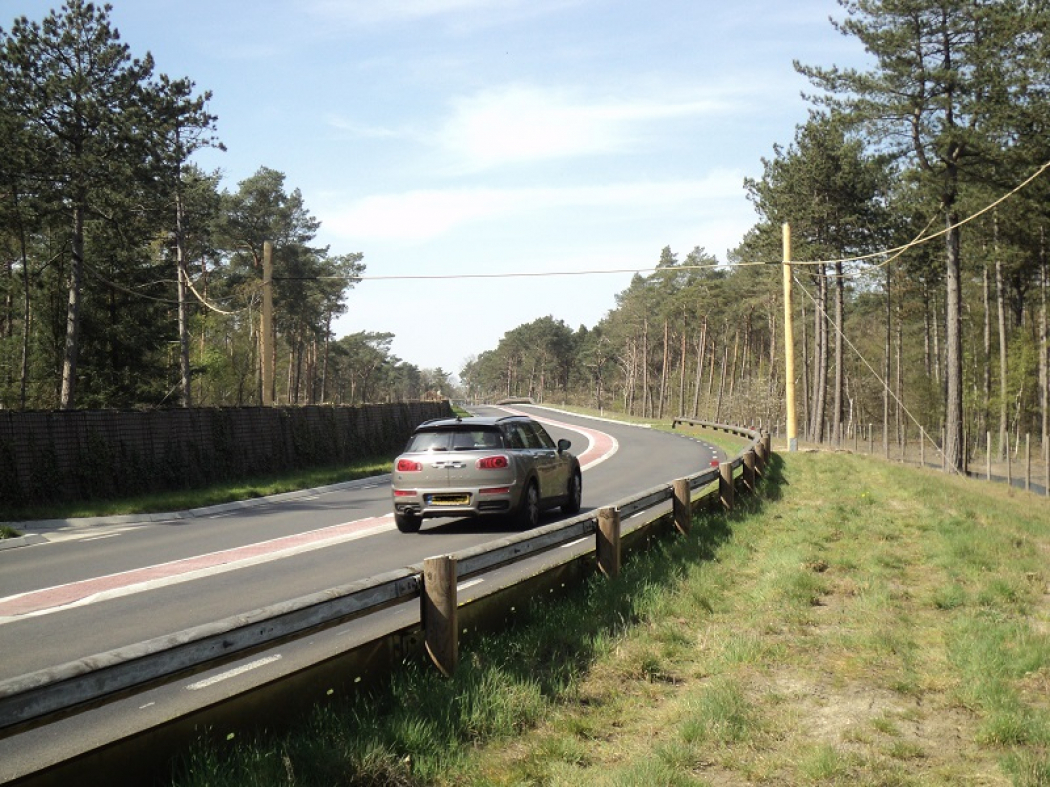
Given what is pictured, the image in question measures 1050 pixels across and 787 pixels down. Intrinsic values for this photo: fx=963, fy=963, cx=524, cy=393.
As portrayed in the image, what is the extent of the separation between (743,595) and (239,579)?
5423mm

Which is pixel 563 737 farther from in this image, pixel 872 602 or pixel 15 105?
pixel 15 105

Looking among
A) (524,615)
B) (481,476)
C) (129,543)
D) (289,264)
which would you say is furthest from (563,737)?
(289,264)

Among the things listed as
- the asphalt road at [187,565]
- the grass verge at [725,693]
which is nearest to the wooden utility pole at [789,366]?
the asphalt road at [187,565]

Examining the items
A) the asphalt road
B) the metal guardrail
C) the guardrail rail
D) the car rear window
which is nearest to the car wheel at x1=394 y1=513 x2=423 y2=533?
the asphalt road

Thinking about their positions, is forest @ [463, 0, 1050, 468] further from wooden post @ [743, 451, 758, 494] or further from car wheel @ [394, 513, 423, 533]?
car wheel @ [394, 513, 423, 533]

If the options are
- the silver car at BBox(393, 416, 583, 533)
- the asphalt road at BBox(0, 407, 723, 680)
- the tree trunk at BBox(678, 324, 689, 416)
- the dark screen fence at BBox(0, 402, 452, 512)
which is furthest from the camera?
the tree trunk at BBox(678, 324, 689, 416)

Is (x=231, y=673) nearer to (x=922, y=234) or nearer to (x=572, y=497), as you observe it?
(x=572, y=497)

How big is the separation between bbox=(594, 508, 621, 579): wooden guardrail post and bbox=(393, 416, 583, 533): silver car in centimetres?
453

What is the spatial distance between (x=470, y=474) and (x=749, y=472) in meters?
6.70

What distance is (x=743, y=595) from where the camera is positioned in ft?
30.5

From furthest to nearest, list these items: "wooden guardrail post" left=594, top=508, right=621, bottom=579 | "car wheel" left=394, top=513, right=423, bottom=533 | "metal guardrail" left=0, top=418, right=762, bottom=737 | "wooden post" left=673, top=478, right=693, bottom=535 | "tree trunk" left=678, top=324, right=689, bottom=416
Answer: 1. "tree trunk" left=678, top=324, right=689, bottom=416
2. "car wheel" left=394, top=513, right=423, bottom=533
3. "wooden post" left=673, top=478, right=693, bottom=535
4. "wooden guardrail post" left=594, top=508, right=621, bottom=579
5. "metal guardrail" left=0, top=418, right=762, bottom=737

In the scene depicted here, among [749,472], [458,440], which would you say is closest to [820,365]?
[749,472]

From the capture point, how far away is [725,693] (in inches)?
238

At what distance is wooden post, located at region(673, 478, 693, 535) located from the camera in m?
12.4
